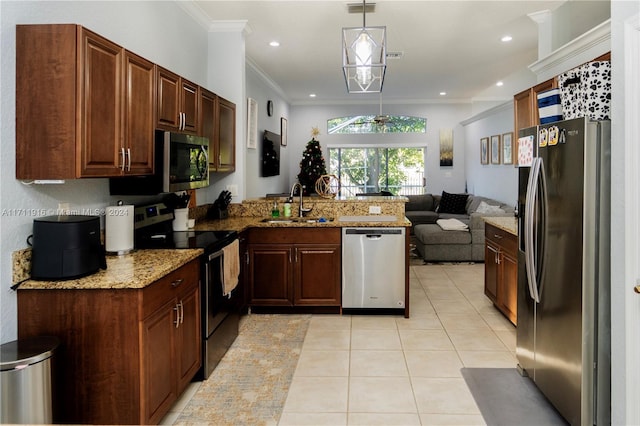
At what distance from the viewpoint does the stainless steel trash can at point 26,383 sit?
1.75m

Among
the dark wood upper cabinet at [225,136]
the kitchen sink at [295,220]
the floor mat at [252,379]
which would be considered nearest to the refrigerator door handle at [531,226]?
the floor mat at [252,379]

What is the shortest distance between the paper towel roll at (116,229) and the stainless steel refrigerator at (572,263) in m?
2.40

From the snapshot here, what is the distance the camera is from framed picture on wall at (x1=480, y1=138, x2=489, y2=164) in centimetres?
834

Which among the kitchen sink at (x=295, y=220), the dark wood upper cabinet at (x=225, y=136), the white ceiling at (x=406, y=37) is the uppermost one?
the white ceiling at (x=406, y=37)

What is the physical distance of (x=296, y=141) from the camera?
989 cm

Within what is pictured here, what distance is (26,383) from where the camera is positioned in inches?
70.0

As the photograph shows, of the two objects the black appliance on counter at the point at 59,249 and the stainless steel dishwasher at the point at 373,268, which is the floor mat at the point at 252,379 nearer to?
the stainless steel dishwasher at the point at 373,268

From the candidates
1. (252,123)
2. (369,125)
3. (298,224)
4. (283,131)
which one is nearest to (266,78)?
(252,123)

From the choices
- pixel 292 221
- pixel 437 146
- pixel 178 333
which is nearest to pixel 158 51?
pixel 292 221

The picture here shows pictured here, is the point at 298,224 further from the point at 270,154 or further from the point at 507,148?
the point at 507,148

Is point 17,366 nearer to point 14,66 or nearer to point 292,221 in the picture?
point 14,66

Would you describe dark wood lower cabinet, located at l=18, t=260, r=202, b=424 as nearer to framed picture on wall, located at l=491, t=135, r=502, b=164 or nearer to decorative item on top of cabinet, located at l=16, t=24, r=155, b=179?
decorative item on top of cabinet, located at l=16, t=24, r=155, b=179

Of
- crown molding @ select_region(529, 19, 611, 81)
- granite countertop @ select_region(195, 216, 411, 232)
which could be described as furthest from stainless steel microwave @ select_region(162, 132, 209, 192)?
crown molding @ select_region(529, 19, 611, 81)

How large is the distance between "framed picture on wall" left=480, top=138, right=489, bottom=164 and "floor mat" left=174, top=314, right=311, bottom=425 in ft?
18.5
